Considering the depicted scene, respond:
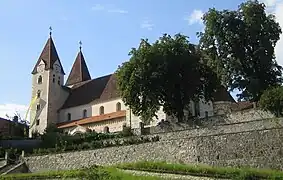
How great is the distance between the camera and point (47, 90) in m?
69.8

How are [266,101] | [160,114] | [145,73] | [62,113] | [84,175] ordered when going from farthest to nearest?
[62,113], [160,114], [145,73], [266,101], [84,175]

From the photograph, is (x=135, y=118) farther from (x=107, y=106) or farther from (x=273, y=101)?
(x=273, y=101)

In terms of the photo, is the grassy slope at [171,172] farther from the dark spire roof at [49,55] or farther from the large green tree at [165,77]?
the dark spire roof at [49,55]

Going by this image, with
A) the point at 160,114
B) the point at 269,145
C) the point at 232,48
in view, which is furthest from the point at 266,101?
the point at 160,114

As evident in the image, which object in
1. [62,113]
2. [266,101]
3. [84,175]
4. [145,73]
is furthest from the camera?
[62,113]

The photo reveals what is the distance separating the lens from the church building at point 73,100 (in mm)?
60750

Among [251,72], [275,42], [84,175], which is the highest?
[275,42]

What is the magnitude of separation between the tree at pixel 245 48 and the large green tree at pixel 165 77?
6.29 feet

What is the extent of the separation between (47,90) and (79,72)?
7.92m

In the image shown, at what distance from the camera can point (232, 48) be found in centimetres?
4553

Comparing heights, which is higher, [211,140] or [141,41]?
[141,41]

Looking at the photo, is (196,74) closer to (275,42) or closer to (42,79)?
(275,42)

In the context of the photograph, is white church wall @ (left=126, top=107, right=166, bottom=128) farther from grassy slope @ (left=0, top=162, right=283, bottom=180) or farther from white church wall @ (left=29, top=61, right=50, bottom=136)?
grassy slope @ (left=0, top=162, right=283, bottom=180)

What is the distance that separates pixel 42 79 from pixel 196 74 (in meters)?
31.9
